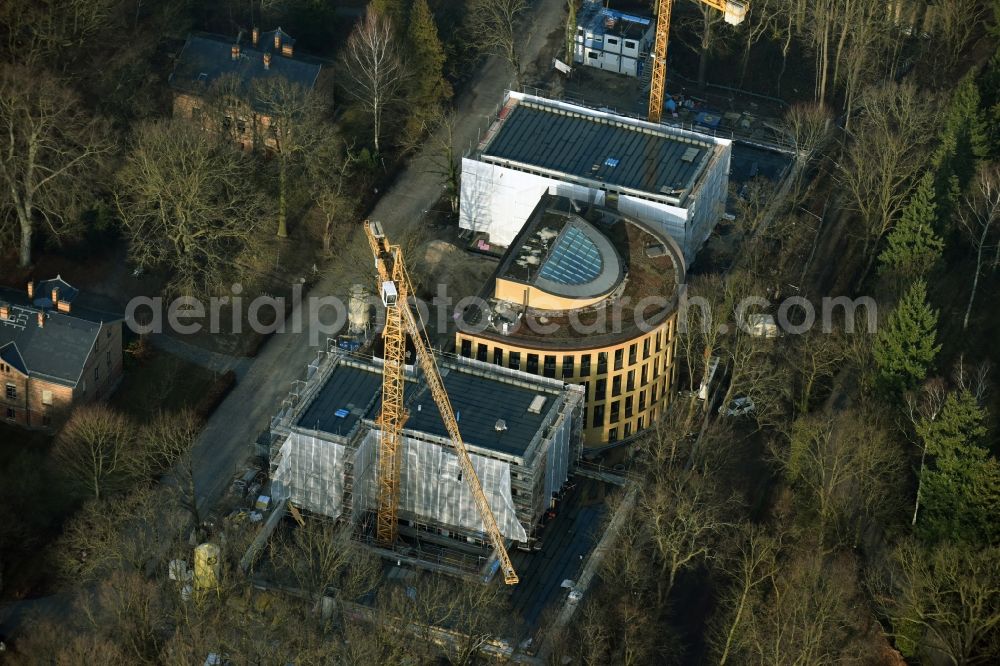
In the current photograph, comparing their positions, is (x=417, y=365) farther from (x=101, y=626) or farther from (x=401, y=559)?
(x=101, y=626)

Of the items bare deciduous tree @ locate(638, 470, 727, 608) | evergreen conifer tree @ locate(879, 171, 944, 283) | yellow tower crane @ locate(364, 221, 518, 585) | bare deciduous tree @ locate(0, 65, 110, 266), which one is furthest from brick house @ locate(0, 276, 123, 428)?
evergreen conifer tree @ locate(879, 171, 944, 283)

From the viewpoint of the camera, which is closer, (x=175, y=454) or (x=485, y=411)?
(x=485, y=411)

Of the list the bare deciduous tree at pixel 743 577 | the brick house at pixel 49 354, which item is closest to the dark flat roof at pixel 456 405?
the bare deciduous tree at pixel 743 577

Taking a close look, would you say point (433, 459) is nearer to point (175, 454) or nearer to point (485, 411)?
point (485, 411)

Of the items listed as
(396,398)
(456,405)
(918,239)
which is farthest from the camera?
(918,239)

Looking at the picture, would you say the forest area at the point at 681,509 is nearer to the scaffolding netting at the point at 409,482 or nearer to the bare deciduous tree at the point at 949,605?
the bare deciduous tree at the point at 949,605

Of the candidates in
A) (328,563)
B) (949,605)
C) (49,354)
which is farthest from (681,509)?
(49,354)
